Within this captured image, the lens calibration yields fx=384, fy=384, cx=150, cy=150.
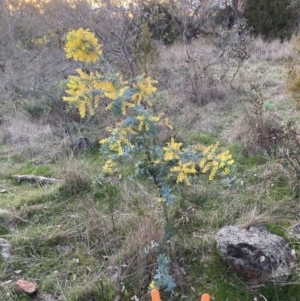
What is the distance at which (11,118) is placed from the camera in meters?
6.02

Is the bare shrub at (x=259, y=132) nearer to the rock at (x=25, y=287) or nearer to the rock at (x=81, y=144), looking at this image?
the rock at (x=81, y=144)

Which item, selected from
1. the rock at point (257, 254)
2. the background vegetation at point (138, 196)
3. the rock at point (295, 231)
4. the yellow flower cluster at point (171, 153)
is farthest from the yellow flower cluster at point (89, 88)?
the rock at point (295, 231)

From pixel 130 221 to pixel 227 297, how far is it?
91 cm

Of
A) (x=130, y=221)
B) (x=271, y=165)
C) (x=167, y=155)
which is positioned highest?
(x=167, y=155)

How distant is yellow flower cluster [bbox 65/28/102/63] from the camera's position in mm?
2215

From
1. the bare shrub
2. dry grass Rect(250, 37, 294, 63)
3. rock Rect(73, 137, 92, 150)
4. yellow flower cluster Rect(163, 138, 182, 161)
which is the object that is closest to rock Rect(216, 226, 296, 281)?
yellow flower cluster Rect(163, 138, 182, 161)

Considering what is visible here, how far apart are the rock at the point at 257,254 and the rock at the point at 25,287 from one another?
1.23 meters

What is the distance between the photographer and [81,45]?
7.39 feet

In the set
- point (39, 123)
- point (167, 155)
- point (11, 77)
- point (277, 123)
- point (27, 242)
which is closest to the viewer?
point (167, 155)

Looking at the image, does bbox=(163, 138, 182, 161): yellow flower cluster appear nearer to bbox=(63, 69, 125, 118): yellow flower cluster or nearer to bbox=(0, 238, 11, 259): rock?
bbox=(63, 69, 125, 118): yellow flower cluster

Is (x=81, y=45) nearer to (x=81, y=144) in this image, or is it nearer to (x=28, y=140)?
(x=81, y=144)

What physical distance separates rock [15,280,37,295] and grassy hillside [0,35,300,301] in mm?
39

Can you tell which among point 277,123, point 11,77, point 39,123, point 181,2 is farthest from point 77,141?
point 181,2

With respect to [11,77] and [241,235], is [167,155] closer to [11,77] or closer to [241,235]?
[241,235]
